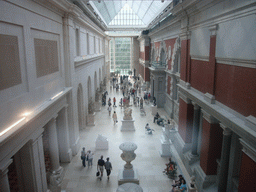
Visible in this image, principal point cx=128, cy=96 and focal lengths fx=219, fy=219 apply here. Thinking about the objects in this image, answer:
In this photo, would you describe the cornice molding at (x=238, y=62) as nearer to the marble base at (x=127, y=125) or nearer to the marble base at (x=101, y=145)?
the marble base at (x=101, y=145)

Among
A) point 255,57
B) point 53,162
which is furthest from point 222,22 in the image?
point 53,162

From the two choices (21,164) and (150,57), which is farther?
(150,57)

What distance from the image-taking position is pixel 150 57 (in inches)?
1323

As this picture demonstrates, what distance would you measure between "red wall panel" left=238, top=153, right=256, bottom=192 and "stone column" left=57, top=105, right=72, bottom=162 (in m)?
8.34

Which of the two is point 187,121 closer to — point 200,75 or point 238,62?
point 200,75

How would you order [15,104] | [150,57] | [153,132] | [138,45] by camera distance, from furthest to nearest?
1. [138,45]
2. [150,57]
3. [153,132]
4. [15,104]

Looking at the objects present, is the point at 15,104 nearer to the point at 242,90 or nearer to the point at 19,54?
the point at 19,54

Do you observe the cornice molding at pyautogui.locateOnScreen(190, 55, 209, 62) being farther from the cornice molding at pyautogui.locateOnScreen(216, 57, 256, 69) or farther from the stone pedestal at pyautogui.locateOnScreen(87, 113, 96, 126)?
the stone pedestal at pyautogui.locateOnScreen(87, 113, 96, 126)

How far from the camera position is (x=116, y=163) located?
11.8 m

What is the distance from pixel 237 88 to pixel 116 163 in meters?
7.53

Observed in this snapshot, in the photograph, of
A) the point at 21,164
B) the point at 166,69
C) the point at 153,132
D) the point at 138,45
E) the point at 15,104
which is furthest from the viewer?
the point at 138,45

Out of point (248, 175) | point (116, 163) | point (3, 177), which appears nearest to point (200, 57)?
point (248, 175)

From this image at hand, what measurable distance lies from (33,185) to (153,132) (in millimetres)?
10497

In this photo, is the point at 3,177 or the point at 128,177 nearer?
the point at 3,177
